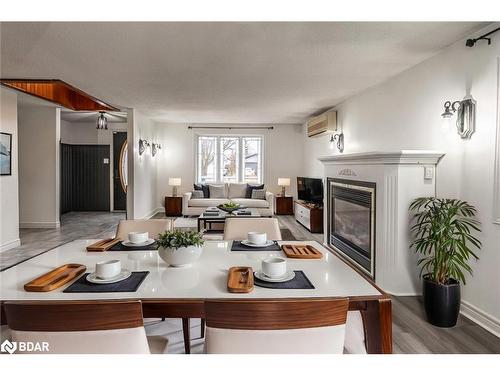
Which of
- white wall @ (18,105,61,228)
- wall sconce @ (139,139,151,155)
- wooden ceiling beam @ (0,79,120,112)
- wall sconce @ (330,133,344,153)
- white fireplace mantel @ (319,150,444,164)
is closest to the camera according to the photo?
white fireplace mantel @ (319,150,444,164)

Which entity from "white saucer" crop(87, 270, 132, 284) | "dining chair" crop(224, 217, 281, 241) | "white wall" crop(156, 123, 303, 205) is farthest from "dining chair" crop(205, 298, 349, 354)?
"white wall" crop(156, 123, 303, 205)

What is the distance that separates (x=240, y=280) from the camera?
142 cm

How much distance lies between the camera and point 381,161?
10.8 feet

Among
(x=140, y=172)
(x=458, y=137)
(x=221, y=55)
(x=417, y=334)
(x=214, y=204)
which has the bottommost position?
(x=417, y=334)

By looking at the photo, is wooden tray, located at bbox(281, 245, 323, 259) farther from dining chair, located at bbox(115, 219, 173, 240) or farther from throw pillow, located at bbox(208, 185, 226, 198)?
throw pillow, located at bbox(208, 185, 226, 198)

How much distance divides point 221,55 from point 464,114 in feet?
7.47

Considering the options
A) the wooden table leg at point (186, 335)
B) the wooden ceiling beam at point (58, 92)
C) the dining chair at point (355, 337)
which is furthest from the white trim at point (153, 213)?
the dining chair at point (355, 337)

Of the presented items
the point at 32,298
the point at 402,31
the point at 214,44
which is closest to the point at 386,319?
the point at 32,298

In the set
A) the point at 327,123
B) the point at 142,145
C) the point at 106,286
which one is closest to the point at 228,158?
the point at 142,145

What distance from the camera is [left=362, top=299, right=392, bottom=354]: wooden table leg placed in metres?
1.27

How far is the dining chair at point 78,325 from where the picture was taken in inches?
39.1

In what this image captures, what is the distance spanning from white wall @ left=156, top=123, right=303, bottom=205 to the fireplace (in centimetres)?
415

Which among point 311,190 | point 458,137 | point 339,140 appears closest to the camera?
point 458,137

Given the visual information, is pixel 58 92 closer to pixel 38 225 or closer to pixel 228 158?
pixel 38 225
